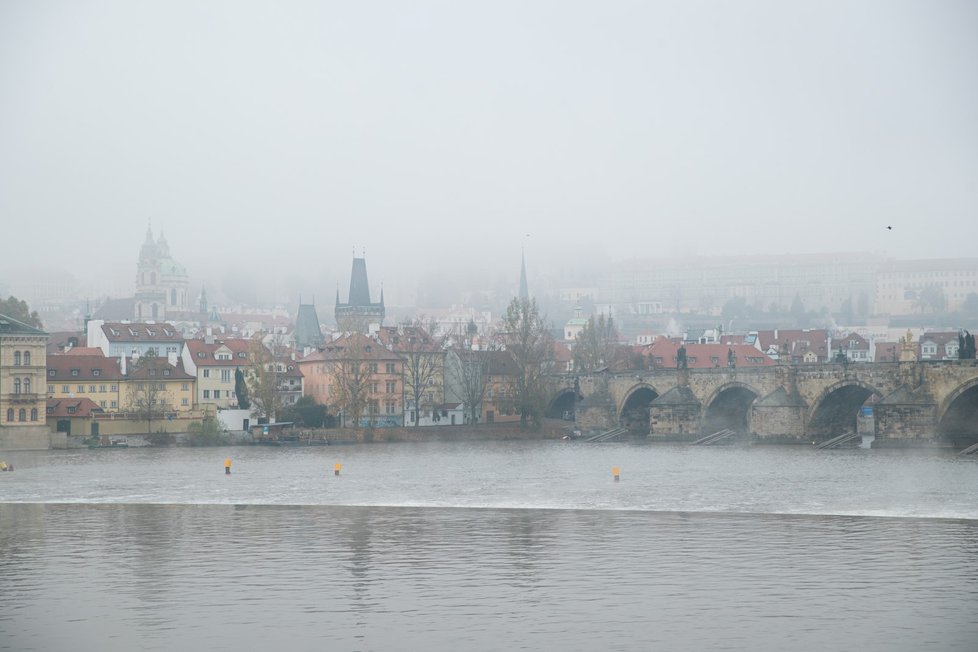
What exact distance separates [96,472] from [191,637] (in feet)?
120

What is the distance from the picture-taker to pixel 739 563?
26547mm

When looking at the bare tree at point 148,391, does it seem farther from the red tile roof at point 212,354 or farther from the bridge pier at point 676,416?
the bridge pier at point 676,416

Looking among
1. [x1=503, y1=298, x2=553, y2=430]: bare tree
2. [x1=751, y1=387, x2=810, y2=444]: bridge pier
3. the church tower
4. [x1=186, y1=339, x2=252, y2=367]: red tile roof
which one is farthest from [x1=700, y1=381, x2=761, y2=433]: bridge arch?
the church tower

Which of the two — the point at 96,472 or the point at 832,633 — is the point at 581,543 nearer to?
the point at 832,633

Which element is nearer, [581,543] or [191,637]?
[191,637]

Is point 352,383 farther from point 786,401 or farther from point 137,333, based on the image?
point 137,333

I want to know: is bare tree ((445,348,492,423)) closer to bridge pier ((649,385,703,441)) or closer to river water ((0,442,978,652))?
bridge pier ((649,385,703,441))

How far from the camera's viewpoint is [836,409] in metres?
77.4

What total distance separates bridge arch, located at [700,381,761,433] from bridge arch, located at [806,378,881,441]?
21.9ft

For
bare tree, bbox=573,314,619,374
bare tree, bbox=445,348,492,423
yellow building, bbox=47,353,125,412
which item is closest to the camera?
yellow building, bbox=47,353,125,412

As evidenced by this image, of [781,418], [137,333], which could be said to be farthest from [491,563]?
[137,333]

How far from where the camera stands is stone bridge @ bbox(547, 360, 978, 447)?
6788 centimetres

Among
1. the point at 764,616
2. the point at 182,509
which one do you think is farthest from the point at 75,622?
the point at 182,509

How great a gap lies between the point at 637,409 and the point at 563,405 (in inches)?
330
